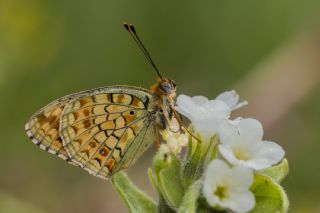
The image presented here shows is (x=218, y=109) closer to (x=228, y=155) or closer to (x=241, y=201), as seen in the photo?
(x=228, y=155)

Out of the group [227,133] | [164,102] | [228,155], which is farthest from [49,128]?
[228,155]

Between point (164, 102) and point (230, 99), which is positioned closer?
point (230, 99)

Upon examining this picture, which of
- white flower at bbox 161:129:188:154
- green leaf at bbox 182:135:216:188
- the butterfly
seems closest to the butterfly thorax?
the butterfly

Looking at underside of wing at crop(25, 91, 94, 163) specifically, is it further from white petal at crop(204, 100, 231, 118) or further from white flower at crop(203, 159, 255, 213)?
white flower at crop(203, 159, 255, 213)

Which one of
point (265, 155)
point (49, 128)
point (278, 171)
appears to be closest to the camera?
point (265, 155)

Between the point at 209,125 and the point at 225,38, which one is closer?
the point at 209,125
